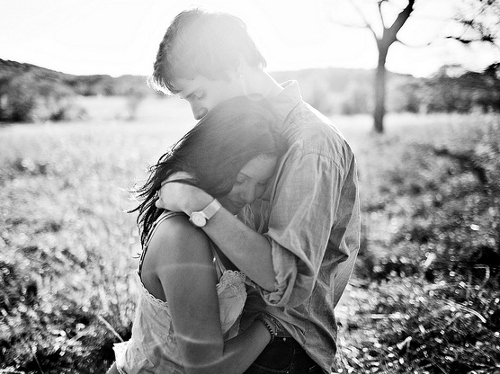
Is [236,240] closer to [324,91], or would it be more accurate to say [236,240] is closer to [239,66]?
[239,66]

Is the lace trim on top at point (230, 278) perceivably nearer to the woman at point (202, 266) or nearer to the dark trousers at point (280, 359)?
the woman at point (202, 266)

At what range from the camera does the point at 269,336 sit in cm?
146

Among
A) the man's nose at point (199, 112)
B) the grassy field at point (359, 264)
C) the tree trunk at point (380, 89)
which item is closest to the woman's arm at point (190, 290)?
the man's nose at point (199, 112)

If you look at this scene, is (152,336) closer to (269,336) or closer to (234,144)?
(269,336)

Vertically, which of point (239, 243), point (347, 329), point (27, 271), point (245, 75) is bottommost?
point (347, 329)

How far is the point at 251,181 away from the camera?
145 centimetres

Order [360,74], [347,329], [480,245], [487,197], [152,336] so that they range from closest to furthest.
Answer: [152,336], [347,329], [480,245], [487,197], [360,74]

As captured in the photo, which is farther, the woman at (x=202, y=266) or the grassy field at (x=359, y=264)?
the grassy field at (x=359, y=264)

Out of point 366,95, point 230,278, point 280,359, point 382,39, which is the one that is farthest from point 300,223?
point 366,95

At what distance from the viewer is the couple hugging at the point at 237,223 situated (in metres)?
1.29

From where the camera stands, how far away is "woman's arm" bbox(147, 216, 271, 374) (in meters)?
1.26

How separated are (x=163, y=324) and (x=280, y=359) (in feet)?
1.29

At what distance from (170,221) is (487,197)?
4738mm

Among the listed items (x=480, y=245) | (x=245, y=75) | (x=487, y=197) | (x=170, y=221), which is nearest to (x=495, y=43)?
(x=480, y=245)
